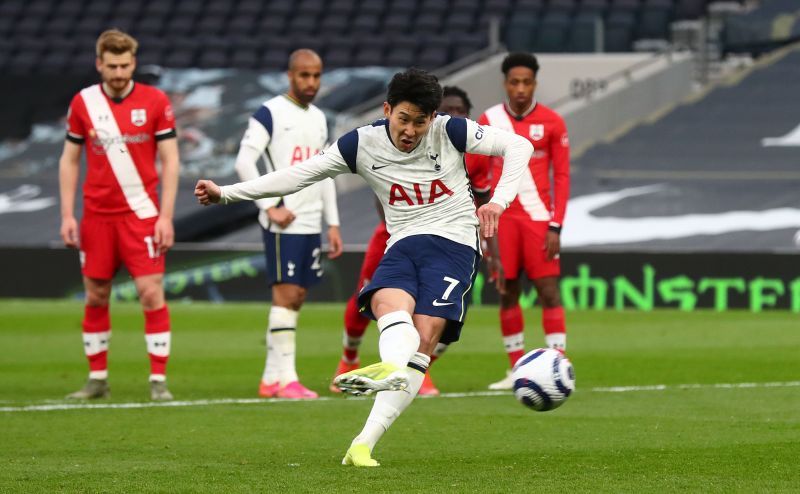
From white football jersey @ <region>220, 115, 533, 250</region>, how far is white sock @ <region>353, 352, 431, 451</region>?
2.04 feet

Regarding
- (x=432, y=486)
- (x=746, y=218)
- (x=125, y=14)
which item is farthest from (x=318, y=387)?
(x=125, y=14)

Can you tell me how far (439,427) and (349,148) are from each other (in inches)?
64.8

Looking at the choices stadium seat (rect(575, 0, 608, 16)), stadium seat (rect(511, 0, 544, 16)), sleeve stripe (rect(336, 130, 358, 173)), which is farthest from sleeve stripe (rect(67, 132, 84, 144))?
stadium seat (rect(511, 0, 544, 16))

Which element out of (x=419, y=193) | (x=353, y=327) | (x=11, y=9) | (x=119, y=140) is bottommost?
(x=353, y=327)

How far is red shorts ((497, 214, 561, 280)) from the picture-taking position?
9.31 metres

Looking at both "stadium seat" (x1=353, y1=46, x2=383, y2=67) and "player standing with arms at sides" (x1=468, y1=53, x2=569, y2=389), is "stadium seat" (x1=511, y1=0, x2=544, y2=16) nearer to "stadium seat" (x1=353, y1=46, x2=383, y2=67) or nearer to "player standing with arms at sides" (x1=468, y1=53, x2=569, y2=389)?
"stadium seat" (x1=353, y1=46, x2=383, y2=67)

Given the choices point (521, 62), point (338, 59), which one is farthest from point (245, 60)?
point (521, 62)

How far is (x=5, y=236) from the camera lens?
2172 cm

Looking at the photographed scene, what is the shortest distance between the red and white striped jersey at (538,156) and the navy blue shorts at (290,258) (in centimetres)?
122

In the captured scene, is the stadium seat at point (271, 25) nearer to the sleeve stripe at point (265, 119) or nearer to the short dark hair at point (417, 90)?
the sleeve stripe at point (265, 119)

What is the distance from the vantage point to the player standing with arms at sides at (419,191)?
6145 millimetres

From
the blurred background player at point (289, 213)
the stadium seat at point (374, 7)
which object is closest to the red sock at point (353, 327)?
the blurred background player at point (289, 213)

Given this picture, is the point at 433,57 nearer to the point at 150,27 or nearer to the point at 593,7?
the point at 593,7

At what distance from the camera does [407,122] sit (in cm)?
616
